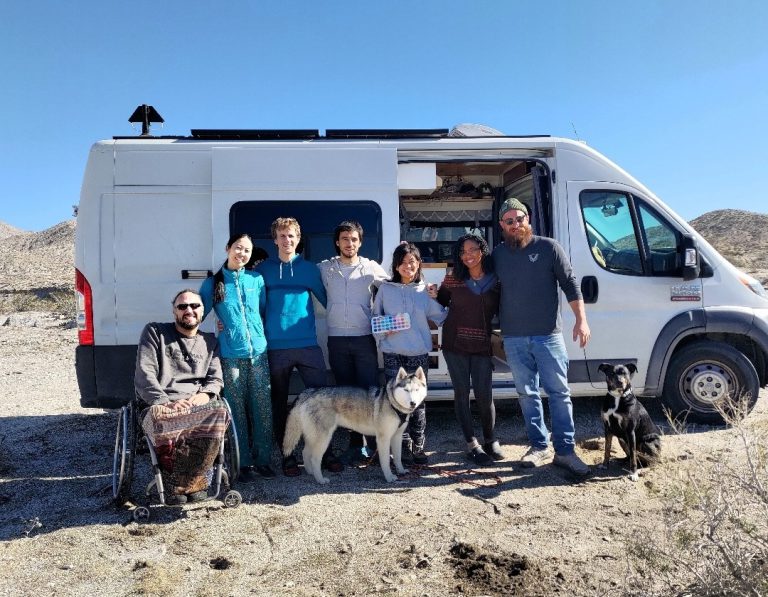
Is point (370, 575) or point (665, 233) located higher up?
point (665, 233)

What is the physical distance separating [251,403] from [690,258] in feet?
12.9

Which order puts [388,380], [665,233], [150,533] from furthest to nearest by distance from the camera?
1. [665,233]
2. [388,380]
3. [150,533]

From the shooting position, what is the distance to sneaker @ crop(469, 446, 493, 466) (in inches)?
179

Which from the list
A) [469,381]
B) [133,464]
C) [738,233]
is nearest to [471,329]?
[469,381]

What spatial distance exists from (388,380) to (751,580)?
8.95 ft

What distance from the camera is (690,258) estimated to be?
4926 mm

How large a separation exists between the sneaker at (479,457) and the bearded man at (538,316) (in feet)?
1.00

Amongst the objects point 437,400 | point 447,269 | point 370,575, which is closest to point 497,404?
point 437,400

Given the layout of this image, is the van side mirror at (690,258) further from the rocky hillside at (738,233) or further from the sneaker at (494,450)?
the rocky hillside at (738,233)

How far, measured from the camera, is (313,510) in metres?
3.75

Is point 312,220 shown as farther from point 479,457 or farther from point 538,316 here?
point 479,457

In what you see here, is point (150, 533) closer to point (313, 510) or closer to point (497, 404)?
point (313, 510)

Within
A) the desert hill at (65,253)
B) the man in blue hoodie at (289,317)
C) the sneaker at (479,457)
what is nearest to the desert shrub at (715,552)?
the sneaker at (479,457)

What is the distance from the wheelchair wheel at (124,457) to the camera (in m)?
3.66
